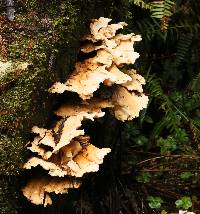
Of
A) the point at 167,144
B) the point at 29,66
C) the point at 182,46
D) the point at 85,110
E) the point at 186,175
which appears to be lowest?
the point at 186,175

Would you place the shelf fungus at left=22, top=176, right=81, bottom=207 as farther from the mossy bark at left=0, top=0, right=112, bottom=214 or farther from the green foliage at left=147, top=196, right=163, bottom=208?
the green foliage at left=147, top=196, right=163, bottom=208

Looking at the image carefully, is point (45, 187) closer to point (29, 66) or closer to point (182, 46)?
point (29, 66)

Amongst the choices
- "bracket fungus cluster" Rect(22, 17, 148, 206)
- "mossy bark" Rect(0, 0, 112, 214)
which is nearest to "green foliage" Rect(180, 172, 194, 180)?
"bracket fungus cluster" Rect(22, 17, 148, 206)

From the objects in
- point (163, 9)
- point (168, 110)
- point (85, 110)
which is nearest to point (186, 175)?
point (168, 110)

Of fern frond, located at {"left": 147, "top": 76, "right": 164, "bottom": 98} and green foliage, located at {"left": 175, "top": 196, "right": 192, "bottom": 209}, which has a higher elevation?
fern frond, located at {"left": 147, "top": 76, "right": 164, "bottom": 98}

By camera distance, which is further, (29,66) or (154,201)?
(154,201)
